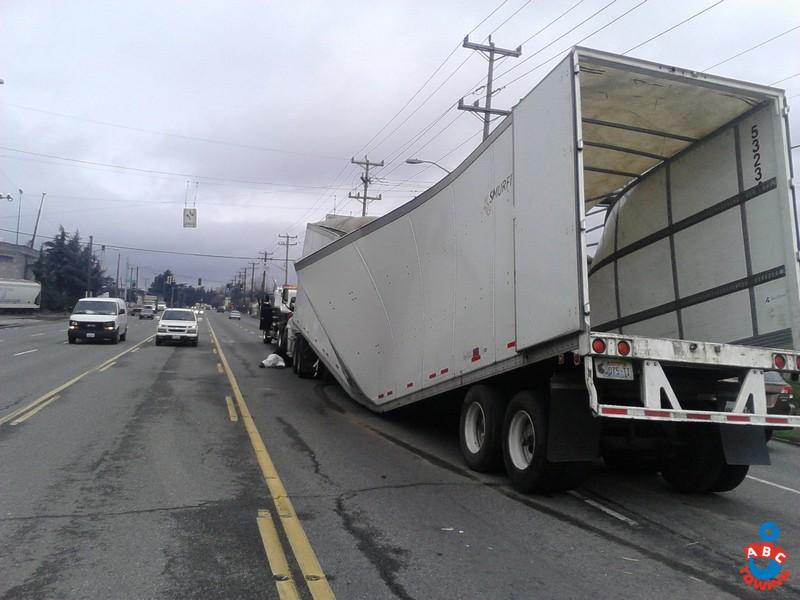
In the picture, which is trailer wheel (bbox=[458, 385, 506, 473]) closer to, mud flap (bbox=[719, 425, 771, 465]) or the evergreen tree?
mud flap (bbox=[719, 425, 771, 465])

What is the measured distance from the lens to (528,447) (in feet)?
21.9

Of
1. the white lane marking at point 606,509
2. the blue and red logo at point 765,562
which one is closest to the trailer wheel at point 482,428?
the white lane marking at point 606,509

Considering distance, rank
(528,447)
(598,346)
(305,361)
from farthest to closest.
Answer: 1. (305,361)
2. (528,447)
3. (598,346)

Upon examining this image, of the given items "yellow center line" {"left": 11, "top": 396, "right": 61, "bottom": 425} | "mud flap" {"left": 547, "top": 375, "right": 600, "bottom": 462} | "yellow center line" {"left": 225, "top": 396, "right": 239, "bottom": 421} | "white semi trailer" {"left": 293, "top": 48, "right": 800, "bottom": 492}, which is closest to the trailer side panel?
"white semi trailer" {"left": 293, "top": 48, "right": 800, "bottom": 492}

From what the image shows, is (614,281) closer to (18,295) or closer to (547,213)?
(547,213)

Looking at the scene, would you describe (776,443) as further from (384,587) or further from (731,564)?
(384,587)

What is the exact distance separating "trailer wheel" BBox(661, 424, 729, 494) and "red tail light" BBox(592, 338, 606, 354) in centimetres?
208

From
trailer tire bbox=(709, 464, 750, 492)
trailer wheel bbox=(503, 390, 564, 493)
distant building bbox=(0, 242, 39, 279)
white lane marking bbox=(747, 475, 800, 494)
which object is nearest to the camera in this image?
trailer wheel bbox=(503, 390, 564, 493)

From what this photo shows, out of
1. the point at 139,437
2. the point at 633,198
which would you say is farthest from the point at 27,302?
the point at 633,198

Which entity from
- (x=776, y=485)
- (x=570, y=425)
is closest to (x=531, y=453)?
(x=570, y=425)

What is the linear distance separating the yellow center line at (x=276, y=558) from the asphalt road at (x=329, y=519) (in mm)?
20

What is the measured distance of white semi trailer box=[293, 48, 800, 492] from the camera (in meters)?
5.80

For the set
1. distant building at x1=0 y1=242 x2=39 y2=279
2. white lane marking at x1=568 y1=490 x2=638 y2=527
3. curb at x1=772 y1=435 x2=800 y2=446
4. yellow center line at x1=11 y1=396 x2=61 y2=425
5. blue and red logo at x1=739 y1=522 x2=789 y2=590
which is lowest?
curb at x1=772 y1=435 x2=800 y2=446

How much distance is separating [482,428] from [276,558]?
3.60m
